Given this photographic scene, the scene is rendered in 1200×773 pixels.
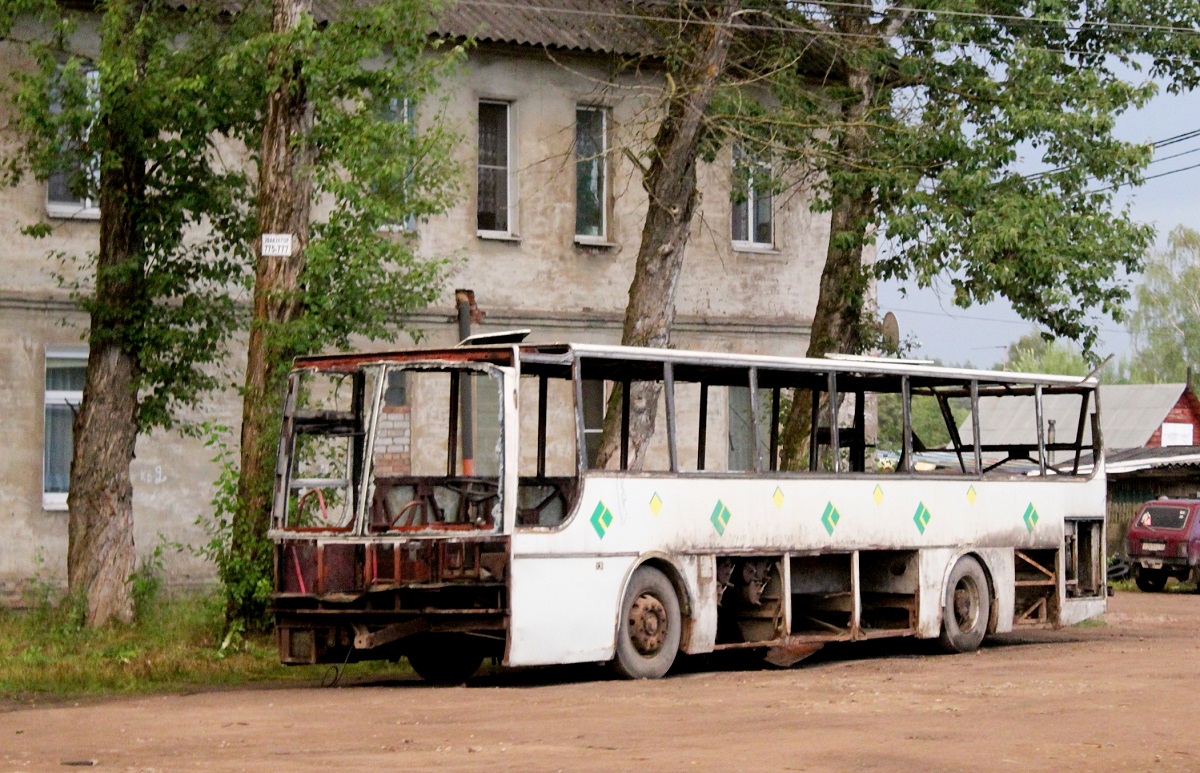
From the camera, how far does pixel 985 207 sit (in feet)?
80.3

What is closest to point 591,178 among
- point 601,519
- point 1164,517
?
point 601,519

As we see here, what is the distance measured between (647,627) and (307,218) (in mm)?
5168

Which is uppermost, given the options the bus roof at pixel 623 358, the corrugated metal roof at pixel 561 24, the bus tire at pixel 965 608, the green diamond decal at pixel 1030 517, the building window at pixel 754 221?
the corrugated metal roof at pixel 561 24

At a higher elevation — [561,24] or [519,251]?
[561,24]

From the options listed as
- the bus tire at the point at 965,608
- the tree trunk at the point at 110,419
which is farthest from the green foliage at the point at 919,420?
the tree trunk at the point at 110,419

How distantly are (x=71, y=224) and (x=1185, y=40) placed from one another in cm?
1475

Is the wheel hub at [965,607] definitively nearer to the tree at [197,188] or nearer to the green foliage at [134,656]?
the tree at [197,188]

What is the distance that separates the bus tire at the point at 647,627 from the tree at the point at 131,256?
19.2 feet

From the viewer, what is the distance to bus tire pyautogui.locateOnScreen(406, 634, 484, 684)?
51.9 feet

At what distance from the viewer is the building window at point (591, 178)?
27.7 metres

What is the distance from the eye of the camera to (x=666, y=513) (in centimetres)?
1586

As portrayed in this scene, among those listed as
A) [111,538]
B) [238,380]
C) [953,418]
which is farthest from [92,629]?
[953,418]

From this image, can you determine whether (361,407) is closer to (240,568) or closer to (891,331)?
(240,568)

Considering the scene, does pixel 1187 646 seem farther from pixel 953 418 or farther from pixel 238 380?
pixel 238 380
